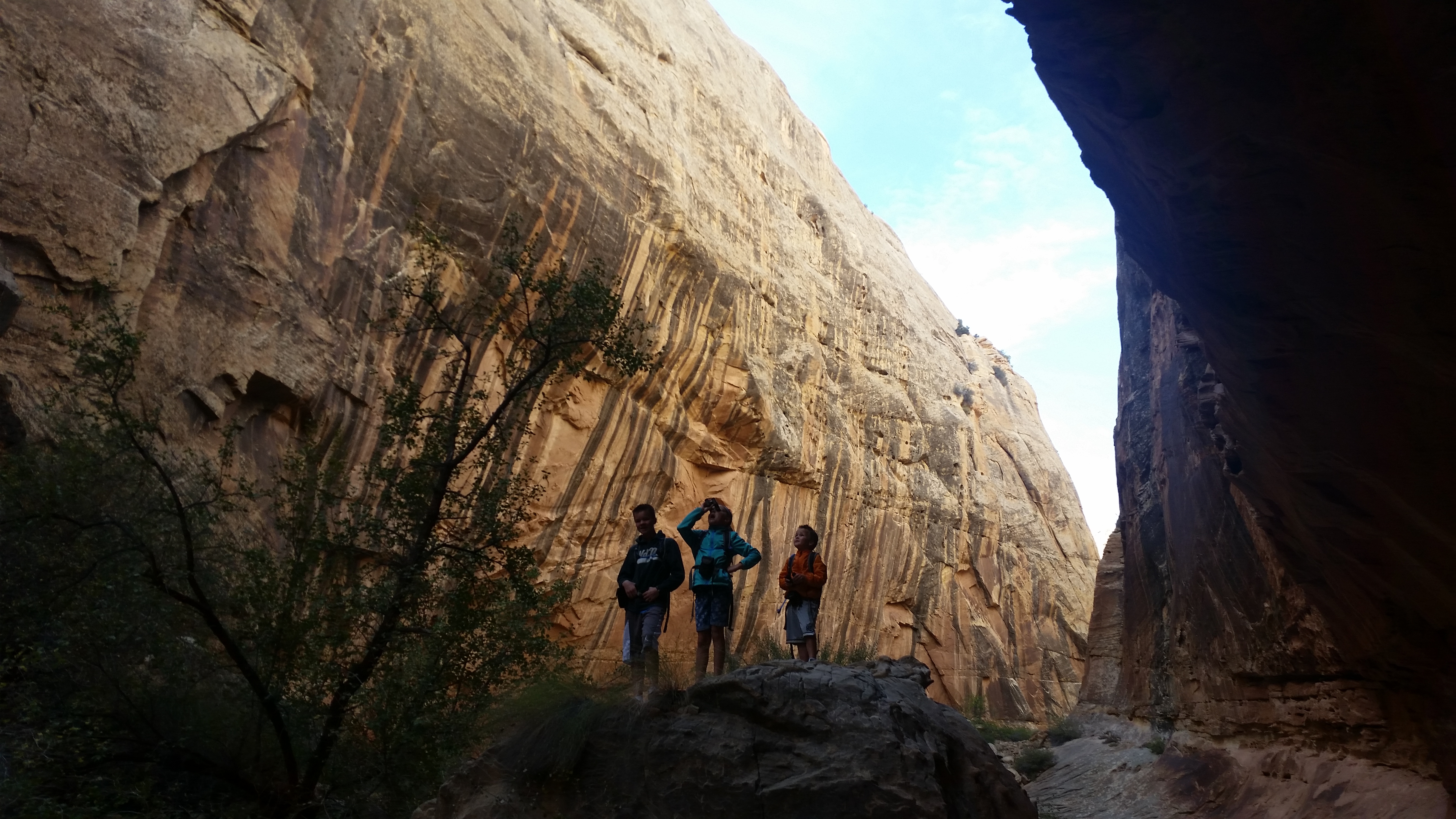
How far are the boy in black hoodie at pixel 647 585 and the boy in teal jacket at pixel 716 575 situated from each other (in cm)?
24

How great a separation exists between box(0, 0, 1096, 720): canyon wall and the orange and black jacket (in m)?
6.24

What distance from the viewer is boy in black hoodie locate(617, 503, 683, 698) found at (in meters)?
8.17

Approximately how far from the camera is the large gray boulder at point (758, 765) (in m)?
6.64

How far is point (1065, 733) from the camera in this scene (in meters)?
16.9

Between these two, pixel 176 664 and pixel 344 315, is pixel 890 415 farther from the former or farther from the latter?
pixel 176 664

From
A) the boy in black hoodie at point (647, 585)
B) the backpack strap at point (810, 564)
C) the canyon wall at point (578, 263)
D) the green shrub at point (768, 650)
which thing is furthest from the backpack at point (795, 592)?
the green shrub at point (768, 650)

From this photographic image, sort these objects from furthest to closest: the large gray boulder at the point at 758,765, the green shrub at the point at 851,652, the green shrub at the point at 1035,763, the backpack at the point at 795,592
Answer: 1. the green shrub at the point at 851,652
2. the green shrub at the point at 1035,763
3. the backpack at the point at 795,592
4. the large gray boulder at the point at 758,765

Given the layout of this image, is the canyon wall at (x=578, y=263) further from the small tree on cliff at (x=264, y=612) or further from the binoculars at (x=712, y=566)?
the binoculars at (x=712, y=566)

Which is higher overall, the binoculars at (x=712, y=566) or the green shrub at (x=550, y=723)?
the binoculars at (x=712, y=566)

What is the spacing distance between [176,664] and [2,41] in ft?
26.1

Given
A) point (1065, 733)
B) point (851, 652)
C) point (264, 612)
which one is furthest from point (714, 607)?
point (851, 652)

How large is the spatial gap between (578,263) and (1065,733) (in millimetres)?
13743

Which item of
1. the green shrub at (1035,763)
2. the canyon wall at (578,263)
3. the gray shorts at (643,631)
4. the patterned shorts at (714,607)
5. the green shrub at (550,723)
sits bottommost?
the green shrub at (550,723)

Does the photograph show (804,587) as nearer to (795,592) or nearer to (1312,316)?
(795,592)
